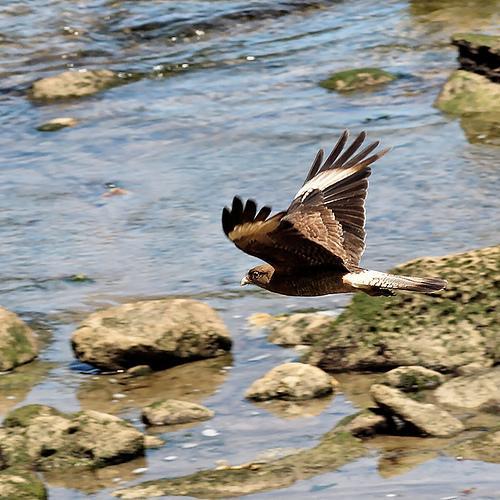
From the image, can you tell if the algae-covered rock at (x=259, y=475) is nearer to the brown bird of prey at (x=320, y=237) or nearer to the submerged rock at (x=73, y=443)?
the submerged rock at (x=73, y=443)

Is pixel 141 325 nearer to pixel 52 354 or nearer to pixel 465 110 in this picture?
pixel 52 354

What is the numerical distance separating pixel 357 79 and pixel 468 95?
69.7 inches

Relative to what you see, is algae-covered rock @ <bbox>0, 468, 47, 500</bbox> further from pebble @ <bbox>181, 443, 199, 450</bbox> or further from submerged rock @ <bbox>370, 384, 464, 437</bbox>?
submerged rock @ <bbox>370, 384, 464, 437</bbox>

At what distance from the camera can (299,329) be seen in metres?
9.95

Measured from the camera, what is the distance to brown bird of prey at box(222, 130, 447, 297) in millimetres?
6820

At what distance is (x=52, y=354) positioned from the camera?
32.8 feet

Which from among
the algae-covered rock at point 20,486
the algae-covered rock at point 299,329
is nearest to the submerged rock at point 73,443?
the algae-covered rock at point 20,486

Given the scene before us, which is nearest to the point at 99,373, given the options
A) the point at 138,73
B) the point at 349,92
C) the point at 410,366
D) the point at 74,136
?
the point at 410,366

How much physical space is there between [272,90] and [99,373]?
838cm

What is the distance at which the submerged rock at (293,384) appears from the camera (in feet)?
28.8

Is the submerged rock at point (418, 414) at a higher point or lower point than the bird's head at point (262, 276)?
lower

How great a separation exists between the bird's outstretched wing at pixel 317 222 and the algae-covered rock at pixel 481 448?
1159 millimetres

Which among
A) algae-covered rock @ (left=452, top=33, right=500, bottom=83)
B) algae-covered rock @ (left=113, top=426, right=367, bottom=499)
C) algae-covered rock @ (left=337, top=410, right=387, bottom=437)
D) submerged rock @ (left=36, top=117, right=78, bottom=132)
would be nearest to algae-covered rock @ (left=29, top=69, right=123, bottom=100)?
submerged rock @ (left=36, top=117, right=78, bottom=132)

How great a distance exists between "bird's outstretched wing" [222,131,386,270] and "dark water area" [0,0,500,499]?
3.95 feet
